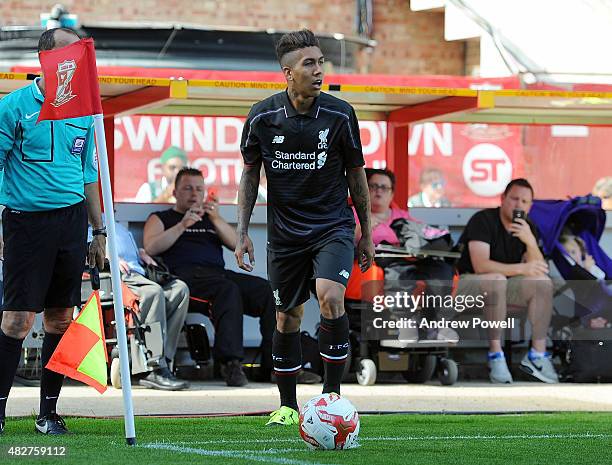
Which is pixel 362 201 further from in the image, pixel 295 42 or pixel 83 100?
pixel 83 100

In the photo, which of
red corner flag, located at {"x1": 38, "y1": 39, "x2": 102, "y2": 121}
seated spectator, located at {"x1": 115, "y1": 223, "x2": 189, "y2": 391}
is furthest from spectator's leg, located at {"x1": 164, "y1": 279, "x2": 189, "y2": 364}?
red corner flag, located at {"x1": 38, "y1": 39, "x2": 102, "y2": 121}

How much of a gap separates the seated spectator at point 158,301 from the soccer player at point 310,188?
3.14 m

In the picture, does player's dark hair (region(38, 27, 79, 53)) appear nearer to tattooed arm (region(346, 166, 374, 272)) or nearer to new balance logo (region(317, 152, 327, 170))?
new balance logo (region(317, 152, 327, 170))

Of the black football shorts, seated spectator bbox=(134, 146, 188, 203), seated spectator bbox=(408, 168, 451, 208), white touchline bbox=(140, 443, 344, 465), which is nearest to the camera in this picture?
white touchline bbox=(140, 443, 344, 465)

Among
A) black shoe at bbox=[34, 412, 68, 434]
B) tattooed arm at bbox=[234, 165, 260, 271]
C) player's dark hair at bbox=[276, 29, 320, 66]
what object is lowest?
black shoe at bbox=[34, 412, 68, 434]

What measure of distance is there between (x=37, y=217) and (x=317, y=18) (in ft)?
51.5

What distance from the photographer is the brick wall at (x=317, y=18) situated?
71.6 ft

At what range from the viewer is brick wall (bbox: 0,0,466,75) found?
21812 millimetres

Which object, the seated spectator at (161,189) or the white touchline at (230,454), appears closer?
the white touchline at (230,454)

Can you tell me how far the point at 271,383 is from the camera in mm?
12133

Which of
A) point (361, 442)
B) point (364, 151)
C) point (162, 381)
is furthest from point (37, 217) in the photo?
point (364, 151)

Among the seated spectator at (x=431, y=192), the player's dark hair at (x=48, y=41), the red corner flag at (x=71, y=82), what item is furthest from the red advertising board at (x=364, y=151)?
the red corner flag at (x=71, y=82)

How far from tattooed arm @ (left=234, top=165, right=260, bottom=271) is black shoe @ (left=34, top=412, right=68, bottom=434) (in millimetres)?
1320

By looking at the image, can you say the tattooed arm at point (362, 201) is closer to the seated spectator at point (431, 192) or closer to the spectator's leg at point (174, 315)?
the spectator's leg at point (174, 315)
